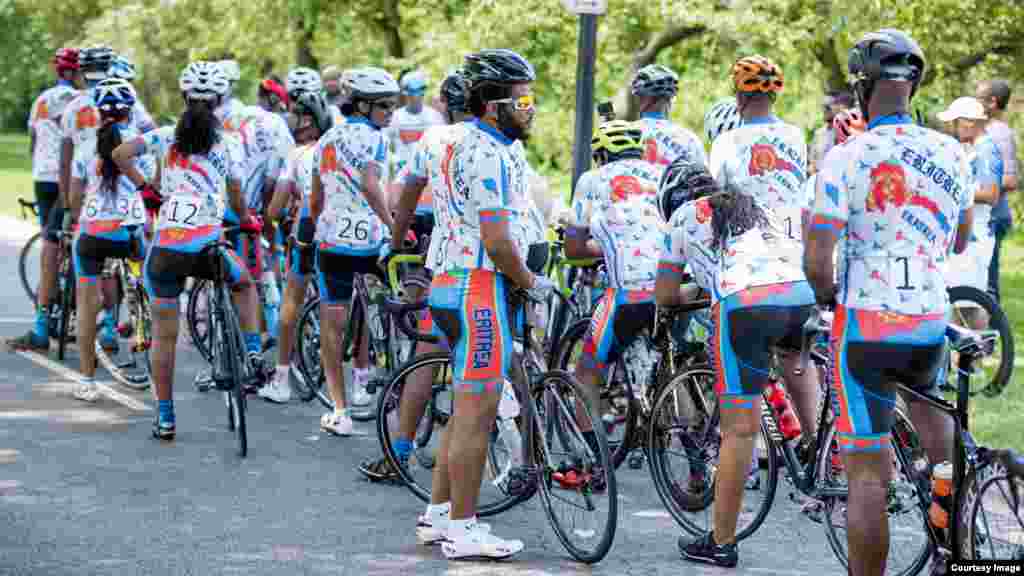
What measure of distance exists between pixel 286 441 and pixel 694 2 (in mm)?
12216

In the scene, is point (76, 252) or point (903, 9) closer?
point (76, 252)

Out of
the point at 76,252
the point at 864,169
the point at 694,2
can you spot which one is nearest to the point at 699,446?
the point at 864,169

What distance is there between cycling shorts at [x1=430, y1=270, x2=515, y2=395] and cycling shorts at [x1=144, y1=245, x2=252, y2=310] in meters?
2.80

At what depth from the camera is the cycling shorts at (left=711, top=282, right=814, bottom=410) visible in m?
7.10

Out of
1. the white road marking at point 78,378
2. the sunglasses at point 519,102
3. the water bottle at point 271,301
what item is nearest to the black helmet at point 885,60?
the sunglasses at point 519,102

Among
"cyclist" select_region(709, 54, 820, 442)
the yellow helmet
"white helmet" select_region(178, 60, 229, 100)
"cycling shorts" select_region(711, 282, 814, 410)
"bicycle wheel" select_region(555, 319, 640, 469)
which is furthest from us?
"white helmet" select_region(178, 60, 229, 100)

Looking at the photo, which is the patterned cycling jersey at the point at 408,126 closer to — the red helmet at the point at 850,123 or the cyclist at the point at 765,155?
the cyclist at the point at 765,155

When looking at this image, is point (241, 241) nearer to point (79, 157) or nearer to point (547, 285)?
point (79, 157)

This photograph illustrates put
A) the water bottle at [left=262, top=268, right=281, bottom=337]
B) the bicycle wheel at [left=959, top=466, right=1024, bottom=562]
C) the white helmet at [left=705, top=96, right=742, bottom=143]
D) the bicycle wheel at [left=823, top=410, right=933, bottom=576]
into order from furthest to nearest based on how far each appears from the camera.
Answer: the water bottle at [left=262, top=268, right=281, bottom=337]
the white helmet at [left=705, top=96, right=742, bottom=143]
the bicycle wheel at [left=823, top=410, right=933, bottom=576]
the bicycle wheel at [left=959, top=466, right=1024, bottom=562]

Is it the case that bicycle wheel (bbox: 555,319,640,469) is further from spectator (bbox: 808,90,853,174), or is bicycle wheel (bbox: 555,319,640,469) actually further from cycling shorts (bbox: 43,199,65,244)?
cycling shorts (bbox: 43,199,65,244)

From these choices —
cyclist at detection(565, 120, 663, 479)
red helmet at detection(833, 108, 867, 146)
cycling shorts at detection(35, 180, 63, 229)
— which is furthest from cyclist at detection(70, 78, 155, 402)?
red helmet at detection(833, 108, 867, 146)

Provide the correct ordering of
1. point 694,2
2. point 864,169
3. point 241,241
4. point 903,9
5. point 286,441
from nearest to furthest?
point 864,169 → point 286,441 → point 241,241 → point 903,9 → point 694,2

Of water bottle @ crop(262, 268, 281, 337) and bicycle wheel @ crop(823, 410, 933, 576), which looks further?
water bottle @ crop(262, 268, 281, 337)

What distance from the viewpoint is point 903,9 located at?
1894 centimetres
